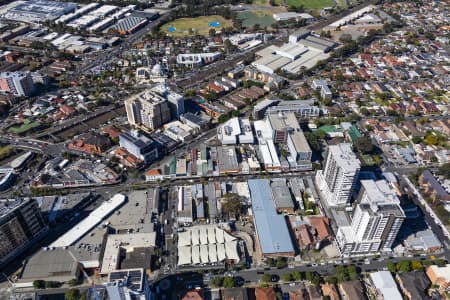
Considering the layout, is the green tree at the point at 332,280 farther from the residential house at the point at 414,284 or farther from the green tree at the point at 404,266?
the green tree at the point at 404,266

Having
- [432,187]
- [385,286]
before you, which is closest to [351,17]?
[432,187]

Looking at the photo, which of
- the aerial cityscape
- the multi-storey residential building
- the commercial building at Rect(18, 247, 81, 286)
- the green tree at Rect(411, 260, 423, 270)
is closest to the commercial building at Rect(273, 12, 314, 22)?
the aerial cityscape

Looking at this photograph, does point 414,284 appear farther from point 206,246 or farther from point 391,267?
point 206,246

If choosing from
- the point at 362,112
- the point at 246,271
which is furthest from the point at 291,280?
the point at 362,112

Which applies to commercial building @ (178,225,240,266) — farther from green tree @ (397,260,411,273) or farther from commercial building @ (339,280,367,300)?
green tree @ (397,260,411,273)

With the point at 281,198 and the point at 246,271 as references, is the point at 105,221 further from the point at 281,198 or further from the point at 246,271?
the point at 281,198

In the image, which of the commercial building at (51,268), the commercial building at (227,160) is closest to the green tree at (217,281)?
the commercial building at (51,268)
